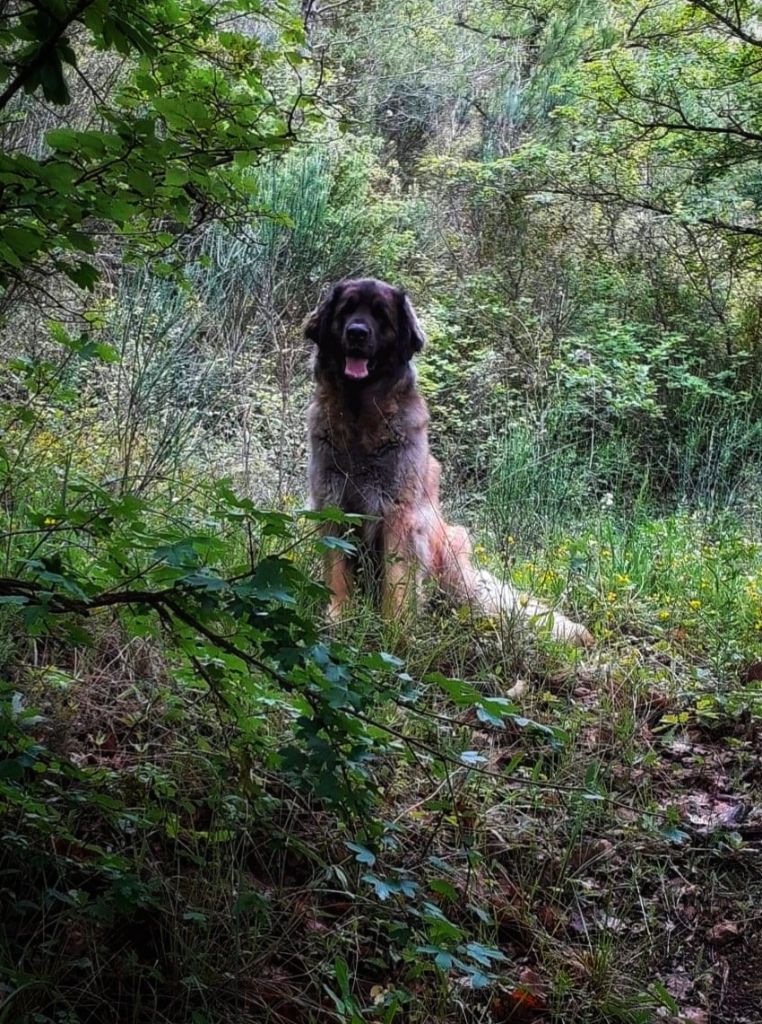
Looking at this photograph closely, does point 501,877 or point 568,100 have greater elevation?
point 568,100

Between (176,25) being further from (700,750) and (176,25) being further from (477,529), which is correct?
(477,529)

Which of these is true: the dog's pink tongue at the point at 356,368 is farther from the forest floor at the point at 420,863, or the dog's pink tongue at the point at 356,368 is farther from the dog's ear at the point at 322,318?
the forest floor at the point at 420,863

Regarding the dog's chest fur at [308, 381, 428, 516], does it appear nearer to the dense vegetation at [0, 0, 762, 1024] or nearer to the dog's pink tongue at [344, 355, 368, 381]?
the dog's pink tongue at [344, 355, 368, 381]

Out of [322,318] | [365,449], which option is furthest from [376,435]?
[322,318]

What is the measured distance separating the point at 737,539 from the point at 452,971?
2.87 m

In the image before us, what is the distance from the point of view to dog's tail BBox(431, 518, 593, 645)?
11.8 ft

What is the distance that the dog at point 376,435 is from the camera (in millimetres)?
4410

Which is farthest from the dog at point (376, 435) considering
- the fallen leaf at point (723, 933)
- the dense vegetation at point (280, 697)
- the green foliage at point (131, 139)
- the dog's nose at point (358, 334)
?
the green foliage at point (131, 139)

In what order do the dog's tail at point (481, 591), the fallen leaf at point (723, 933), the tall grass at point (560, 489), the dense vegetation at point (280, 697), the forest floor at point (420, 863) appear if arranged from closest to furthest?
the dense vegetation at point (280, 697), the forest floor at point (420, 863), the fallen leaf at point (723, 933), the dog's tail at point (481, 591), the tall grass at point (560, 489)

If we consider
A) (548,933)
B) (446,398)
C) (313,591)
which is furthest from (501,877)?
(446,398)

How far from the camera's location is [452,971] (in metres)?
2.20

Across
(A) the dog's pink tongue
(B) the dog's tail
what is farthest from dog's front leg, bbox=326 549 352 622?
(A) the dog's pink tongue

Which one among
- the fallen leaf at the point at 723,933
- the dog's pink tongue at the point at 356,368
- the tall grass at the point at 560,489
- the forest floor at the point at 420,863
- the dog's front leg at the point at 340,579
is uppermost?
the dog's pink tongue at the point at 356,368

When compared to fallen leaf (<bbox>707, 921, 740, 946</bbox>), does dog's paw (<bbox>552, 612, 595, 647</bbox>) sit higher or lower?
higher
